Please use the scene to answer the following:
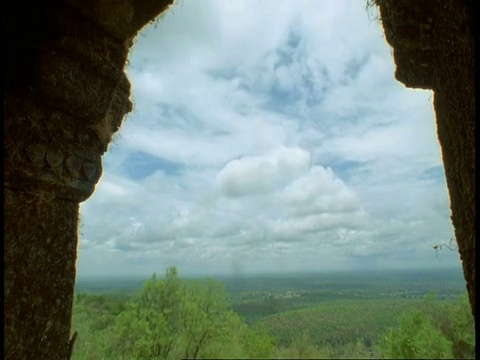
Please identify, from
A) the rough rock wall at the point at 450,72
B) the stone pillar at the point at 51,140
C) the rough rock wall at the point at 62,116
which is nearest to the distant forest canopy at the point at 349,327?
the rough rock wall at the point at 450,72

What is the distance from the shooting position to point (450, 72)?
71.3 inches

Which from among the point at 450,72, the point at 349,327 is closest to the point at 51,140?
the point at 349,327

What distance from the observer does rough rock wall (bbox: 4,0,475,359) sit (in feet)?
6.68

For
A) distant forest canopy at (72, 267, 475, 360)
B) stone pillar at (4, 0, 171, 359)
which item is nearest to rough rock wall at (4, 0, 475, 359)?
stone pillar at (4, 0, 171, 359)

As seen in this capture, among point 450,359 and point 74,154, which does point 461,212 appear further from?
point 74,154

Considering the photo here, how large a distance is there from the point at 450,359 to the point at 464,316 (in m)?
0.50

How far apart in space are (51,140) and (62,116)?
0.20 m

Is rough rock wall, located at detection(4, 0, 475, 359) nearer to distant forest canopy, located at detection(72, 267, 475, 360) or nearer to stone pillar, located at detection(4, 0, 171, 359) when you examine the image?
stone pillar, located at detection(4, 0, 171, 359)

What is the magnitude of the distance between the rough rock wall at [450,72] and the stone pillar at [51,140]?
1.71 metres

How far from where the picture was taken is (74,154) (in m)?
2.50

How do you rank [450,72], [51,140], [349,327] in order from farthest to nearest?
[51,140] → [450,72] → [349,327]

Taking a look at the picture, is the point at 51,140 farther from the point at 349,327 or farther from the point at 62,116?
the point at 349,327

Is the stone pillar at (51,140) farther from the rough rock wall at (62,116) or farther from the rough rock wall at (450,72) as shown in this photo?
the rough rock wall at (450,72)

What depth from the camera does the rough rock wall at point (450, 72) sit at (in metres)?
1.55
